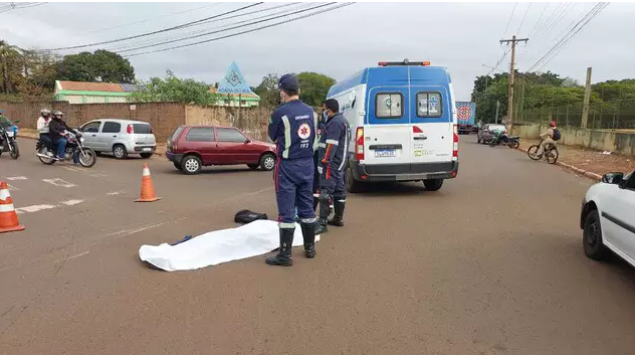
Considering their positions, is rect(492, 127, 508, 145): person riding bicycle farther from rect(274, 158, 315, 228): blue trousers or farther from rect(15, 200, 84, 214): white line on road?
rect(274, 158, 315, 228): blue trousers

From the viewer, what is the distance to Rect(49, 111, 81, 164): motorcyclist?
14.3 meters

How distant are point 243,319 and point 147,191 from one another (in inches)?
245

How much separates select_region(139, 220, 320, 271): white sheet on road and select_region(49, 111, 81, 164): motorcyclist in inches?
428

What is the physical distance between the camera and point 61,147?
14.6m

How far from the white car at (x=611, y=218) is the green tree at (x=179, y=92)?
31.3 m

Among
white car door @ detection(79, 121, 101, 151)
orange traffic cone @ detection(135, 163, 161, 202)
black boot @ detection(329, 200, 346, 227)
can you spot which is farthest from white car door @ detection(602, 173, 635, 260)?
white car door @ detection(79, 121, 101, 151)

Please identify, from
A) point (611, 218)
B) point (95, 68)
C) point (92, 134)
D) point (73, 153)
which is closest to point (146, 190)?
point (73, 153)

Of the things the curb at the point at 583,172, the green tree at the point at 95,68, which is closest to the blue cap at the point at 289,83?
the curb at the point at 583,172

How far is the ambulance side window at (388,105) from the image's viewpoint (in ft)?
30.3

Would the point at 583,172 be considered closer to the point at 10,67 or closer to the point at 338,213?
the point at 338,213

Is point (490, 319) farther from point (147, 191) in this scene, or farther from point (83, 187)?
point (83, 187)

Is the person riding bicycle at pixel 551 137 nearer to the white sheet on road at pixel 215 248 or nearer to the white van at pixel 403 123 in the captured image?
the white van at pixel 403 123

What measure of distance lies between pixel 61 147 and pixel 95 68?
267ft

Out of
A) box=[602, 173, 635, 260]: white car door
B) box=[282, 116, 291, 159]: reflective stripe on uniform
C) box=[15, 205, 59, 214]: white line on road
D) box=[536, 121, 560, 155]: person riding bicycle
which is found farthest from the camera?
box=[536, 121, 560, 155]: person riding bicycle
